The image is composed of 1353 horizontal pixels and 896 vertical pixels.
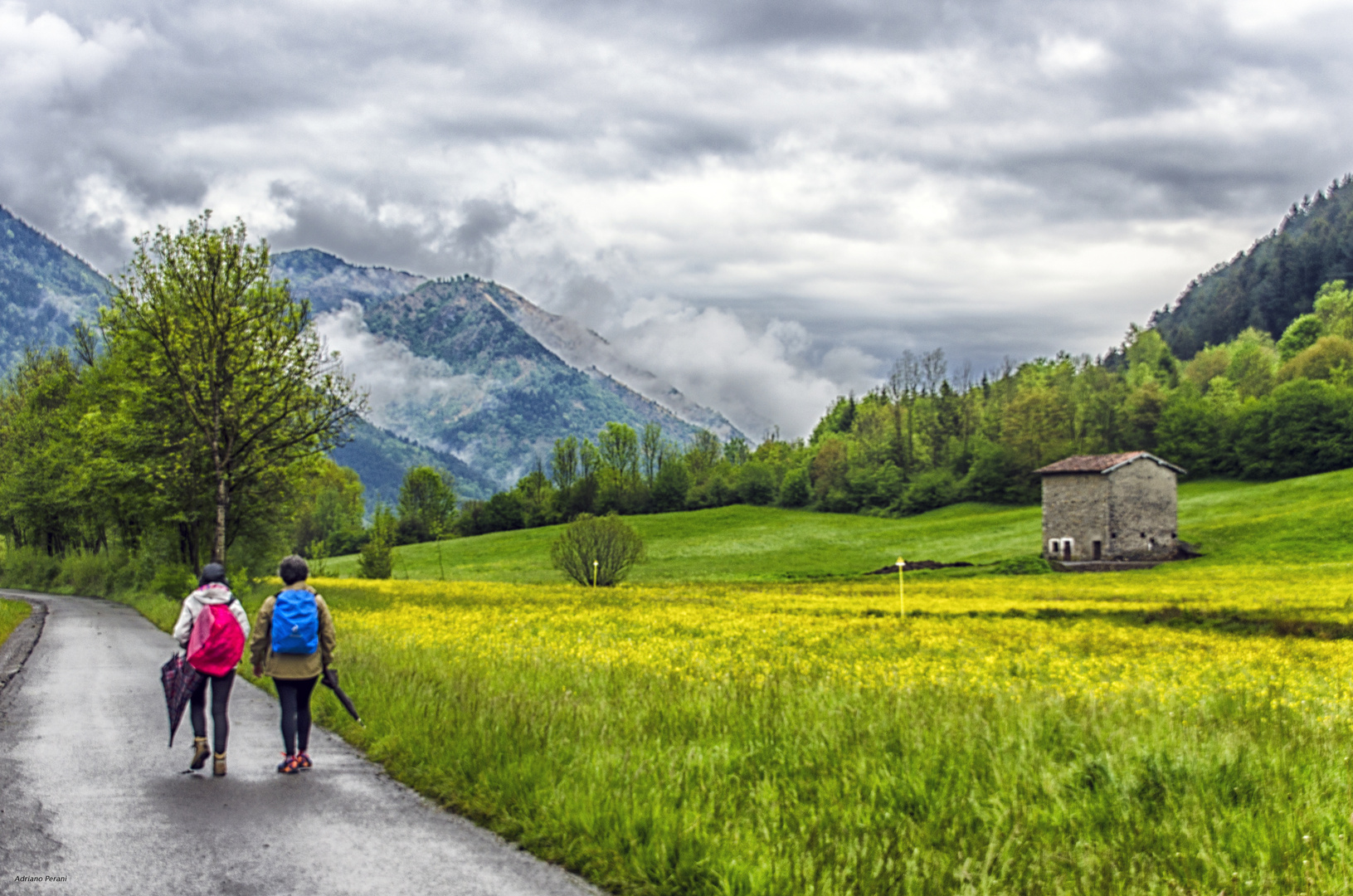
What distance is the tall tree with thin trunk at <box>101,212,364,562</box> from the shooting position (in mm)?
35094

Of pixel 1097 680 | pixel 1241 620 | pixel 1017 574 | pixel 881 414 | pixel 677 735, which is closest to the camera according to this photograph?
pixel 677 735

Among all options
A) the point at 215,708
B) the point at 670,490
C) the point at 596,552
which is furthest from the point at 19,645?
the point at 670,490

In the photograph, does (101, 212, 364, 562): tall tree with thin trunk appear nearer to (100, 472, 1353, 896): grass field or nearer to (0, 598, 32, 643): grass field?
(0, 598, 32, 643): grass field

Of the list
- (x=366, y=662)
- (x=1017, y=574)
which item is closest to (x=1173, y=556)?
(x=1017, y=574)

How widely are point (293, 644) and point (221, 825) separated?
271 cm

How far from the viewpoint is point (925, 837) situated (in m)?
6.81

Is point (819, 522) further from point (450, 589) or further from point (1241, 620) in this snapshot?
point (1241, 620)

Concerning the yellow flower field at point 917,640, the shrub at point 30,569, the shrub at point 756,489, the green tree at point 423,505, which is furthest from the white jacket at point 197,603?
the shrub at point 756,489

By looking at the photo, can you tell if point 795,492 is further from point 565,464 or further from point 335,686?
point 335,686

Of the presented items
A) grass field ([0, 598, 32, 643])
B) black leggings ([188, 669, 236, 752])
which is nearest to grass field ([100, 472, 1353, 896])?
black leggings ([188, 669, 236, 752])

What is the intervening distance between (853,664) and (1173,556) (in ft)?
216

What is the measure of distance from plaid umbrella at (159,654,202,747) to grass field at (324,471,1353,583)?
5827 centimetres

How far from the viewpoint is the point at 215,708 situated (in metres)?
10.5

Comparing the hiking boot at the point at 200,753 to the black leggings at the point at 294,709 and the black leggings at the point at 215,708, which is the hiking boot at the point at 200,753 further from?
the black leggings at the point at 294,709
